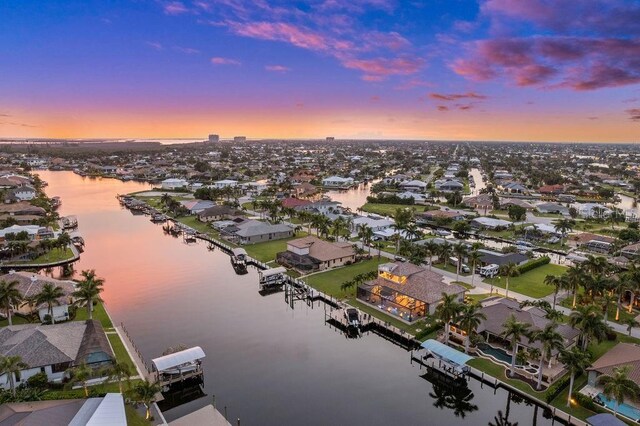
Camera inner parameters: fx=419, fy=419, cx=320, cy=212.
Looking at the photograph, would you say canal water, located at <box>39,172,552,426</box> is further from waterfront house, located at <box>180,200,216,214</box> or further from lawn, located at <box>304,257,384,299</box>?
waterfront house, located at <box>180,200,216,214</box>

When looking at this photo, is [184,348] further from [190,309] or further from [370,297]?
[370,297]

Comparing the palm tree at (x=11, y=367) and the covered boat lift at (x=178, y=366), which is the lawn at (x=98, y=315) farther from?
the palm tree at (x=11, y=367)

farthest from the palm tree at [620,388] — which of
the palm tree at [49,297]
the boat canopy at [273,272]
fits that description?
the palm tree at [49,297]

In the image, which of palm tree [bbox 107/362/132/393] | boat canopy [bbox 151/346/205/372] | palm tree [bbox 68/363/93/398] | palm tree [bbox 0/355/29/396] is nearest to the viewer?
palm tree [bbox 0/355/29/396]

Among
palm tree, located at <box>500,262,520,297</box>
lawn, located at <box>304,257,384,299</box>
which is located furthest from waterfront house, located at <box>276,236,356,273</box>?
palm tree, located at <box>500,262,520,297</box>

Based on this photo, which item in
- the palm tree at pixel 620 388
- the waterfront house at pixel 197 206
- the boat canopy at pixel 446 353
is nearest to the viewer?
the palm tree at pixel 620 388

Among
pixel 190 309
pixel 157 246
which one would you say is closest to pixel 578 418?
pixel 190 309
